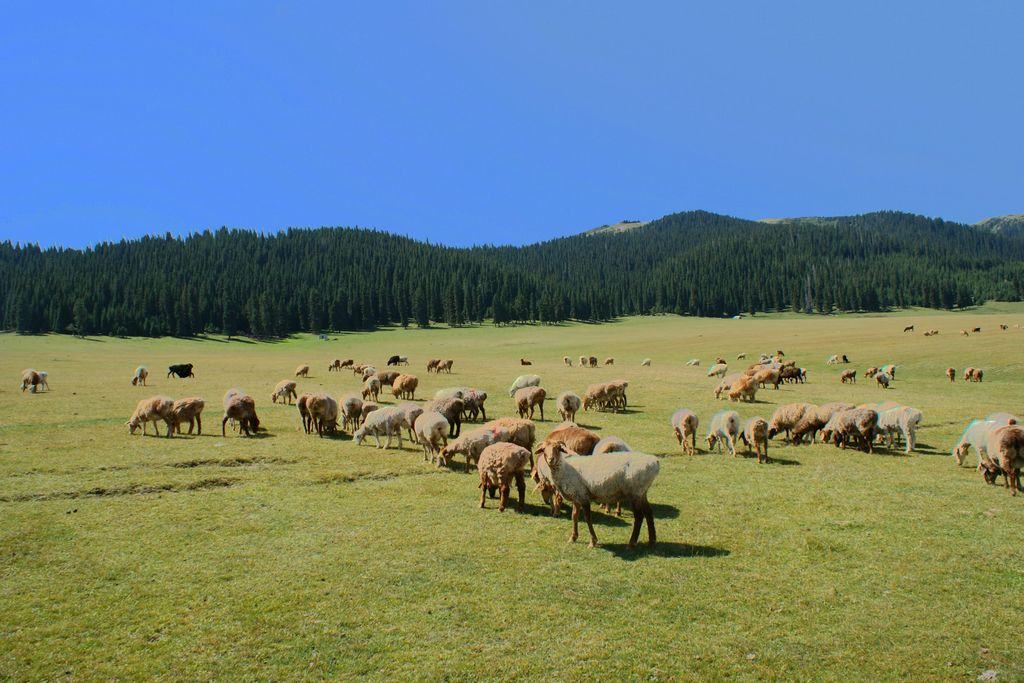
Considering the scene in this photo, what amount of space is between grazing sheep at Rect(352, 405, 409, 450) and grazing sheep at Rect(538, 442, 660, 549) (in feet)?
29.2

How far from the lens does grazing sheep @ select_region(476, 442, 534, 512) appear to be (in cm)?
1241

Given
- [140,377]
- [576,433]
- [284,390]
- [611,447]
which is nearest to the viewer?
[611,447]

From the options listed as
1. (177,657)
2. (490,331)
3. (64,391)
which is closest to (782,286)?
(490,331)

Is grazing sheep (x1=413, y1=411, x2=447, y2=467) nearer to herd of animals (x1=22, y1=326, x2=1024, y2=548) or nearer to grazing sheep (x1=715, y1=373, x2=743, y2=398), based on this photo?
herd of animals (x1=22, y1=326, x2=1024, y2=548)

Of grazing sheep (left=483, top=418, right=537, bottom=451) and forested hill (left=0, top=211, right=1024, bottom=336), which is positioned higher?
forested hill (left=0, top=211, right=1024, bottom=336)

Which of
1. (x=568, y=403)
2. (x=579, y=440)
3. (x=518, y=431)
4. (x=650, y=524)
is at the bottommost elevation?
(x=650, y=524)

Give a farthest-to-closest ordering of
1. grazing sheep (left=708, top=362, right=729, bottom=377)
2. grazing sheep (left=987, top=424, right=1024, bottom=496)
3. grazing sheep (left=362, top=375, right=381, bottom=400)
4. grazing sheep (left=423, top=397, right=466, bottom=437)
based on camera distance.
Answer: grazing sheep (left=708, top=362, right=729, bottom=377), grazing sheep (left=362, top=375, right=381, bottom=400), grazing sheep (left=423, top=397, right=466, bottom=437), grazing sheep (left=987, top=424, right=1024, bottom=496)

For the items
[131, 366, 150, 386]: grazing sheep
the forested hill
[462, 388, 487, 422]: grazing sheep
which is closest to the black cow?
[131, 366, 150, 386]: grazing sheep

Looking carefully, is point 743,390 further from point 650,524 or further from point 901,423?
point 650,524

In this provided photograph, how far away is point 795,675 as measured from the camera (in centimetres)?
654

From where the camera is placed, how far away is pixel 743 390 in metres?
29.4

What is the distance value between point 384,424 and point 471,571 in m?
10.3

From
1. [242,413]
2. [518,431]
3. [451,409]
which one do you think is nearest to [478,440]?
[518,431]

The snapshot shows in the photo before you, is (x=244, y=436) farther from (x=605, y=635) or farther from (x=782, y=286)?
(x=782, y=286)
